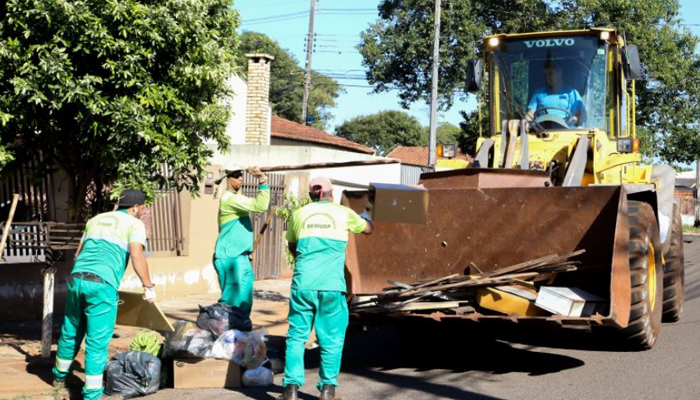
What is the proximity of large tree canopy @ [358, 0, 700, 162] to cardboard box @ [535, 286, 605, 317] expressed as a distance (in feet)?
64.8

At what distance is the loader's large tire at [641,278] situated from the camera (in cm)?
724

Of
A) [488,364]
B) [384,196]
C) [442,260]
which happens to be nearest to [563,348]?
[488,364]

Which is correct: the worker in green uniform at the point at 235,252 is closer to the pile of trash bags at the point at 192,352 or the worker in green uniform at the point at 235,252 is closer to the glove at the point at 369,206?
the pile of trash bags at the point at 192,352

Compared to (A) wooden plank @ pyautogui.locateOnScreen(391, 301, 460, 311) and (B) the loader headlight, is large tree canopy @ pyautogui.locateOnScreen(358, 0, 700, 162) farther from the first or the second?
(A) wooden plank @ pyautogui.locateOnScreen(391, 301, 460, 311)

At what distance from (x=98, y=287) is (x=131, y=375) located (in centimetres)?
77

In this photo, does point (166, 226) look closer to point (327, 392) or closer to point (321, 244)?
point (321, 244)

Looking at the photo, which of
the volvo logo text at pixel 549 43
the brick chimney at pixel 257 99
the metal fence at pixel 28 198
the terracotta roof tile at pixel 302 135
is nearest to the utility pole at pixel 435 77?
the brick chimney at pixel 257 99

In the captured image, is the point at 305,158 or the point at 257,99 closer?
the point at 305,158

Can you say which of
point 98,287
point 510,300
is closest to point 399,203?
point 510,300

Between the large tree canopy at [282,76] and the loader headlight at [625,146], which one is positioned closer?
the loader headlight at [625,146]

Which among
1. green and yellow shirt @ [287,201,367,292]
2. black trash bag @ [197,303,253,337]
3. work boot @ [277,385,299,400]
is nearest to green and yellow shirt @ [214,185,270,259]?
black trash bag @ [197,303,253,337]

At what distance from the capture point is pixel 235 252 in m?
8.10

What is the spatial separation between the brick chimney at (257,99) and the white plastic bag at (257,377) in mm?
18841

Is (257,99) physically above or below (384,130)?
below
